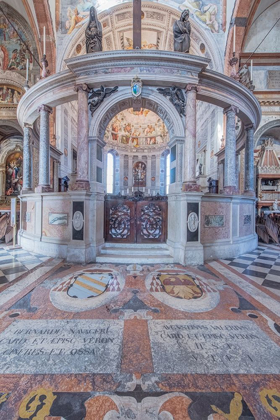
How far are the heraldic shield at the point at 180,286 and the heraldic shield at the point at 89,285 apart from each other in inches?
45.9

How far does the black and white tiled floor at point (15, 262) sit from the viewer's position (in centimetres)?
414

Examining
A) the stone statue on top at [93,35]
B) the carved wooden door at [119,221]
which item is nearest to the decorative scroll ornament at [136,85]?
the stone statue on top at [93,35]

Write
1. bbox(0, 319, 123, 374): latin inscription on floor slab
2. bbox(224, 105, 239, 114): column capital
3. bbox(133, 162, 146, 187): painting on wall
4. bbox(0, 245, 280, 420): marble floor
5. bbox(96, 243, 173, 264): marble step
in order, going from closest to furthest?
bbox(0, 245, 280, 420): marble floor → bbox(0, 319, 123, 374): latin inscription on floor slab → bbox(96, 243, 173, 264): marble step → bbox(224, 105, 239, 114): column capital → bbox(133, 162, 146, 187): painting on wall

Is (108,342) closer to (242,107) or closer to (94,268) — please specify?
(94,268)

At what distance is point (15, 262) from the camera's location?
5.02 m

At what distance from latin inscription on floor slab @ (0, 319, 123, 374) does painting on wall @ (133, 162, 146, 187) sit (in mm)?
17564

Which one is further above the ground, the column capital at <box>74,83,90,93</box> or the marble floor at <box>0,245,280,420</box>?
the column capital at <box>74,83,90,93</box>

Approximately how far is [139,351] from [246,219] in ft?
20.4

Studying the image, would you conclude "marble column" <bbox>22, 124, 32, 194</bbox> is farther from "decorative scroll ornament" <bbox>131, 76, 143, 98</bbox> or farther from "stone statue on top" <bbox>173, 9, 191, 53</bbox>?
"stone statue on top" <bbox>173, 9, 191, 53</bbox>

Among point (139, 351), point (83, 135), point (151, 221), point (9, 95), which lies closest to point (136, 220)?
point (151, 221)

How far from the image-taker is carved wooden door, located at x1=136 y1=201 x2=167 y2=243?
19.4ft

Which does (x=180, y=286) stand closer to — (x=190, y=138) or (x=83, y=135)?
(x=190, y=138)

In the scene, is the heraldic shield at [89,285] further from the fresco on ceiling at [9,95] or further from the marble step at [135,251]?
the fresco on ceiling at [9,95]

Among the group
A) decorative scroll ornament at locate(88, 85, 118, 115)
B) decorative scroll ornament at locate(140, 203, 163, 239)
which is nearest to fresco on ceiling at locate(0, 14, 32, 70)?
decorative scroll ornament at locate(88, 85, 118, 115)
